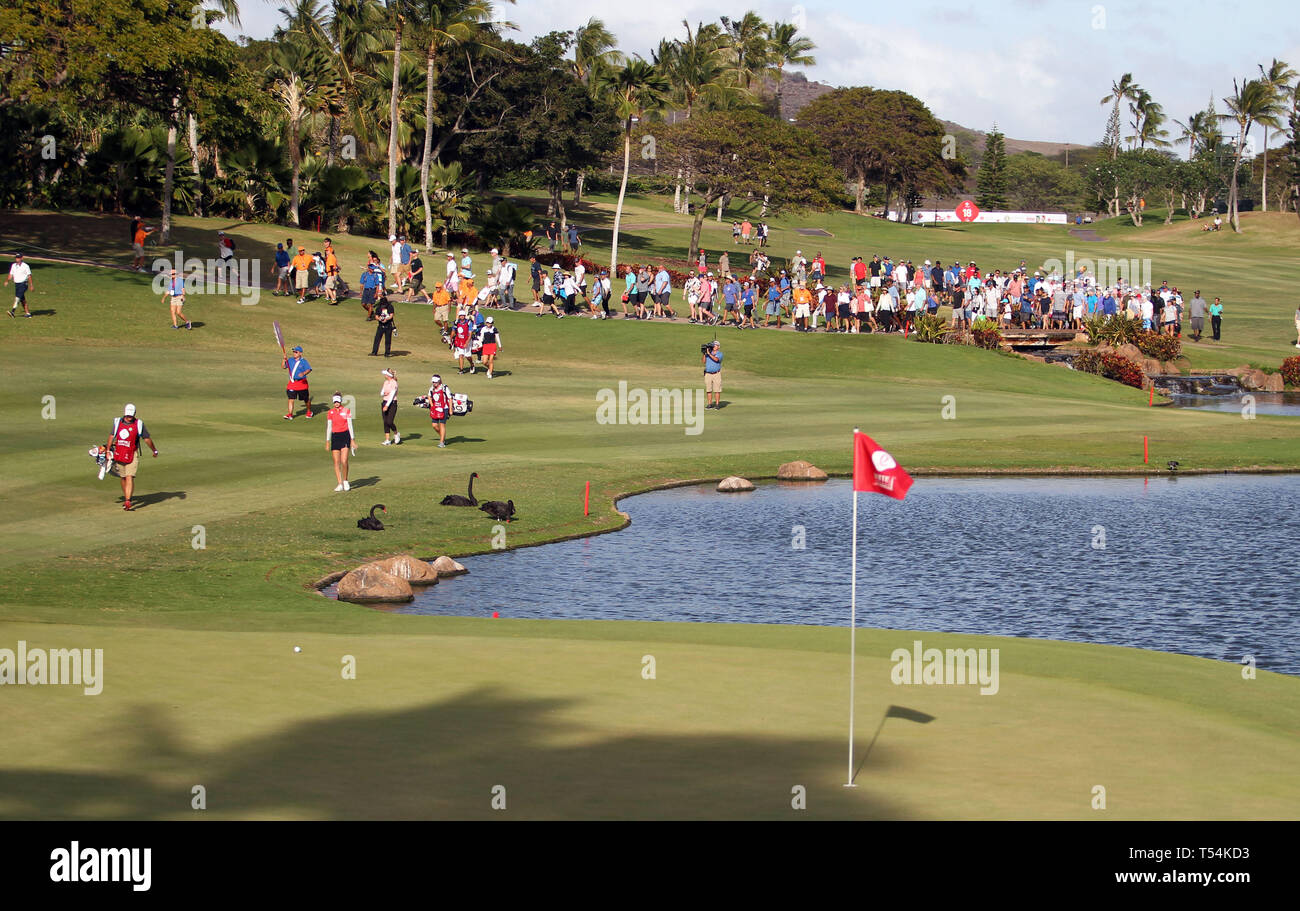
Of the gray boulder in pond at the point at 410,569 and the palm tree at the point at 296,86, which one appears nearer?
the gray boulder in pond at the point at 410,569

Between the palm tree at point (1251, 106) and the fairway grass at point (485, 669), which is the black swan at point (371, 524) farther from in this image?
A: the palm tree at point (1251, 106)

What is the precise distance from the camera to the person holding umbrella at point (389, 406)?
31.6m

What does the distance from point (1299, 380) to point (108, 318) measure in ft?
152

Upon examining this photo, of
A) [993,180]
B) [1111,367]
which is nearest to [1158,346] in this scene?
[1111,367]

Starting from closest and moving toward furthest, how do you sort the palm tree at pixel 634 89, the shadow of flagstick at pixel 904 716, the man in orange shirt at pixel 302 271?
1. the shadow of flagstick at pixel 904 716
2. the man in orange shirt at pixel 302 271
3. the palm tree at pixel 634 89

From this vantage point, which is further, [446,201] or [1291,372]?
[446,201]

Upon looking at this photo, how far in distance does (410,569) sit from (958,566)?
31.9 ft

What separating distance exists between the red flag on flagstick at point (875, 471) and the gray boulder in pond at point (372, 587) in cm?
1041

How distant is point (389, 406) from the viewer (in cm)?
3259

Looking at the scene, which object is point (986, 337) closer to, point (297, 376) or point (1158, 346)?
point (1158, 346)

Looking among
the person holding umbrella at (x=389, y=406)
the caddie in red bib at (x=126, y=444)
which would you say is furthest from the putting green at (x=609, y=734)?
the person holding umbrella at (x=389, y=406)

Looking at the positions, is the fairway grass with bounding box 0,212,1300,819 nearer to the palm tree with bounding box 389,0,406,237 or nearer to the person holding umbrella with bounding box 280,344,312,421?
the person holding umbrella with bounding box 280,344,312,421

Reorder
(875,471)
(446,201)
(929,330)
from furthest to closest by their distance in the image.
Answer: (446,201), (929,330), (875,471)

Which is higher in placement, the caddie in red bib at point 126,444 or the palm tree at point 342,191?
the palm tree at point 342,191
